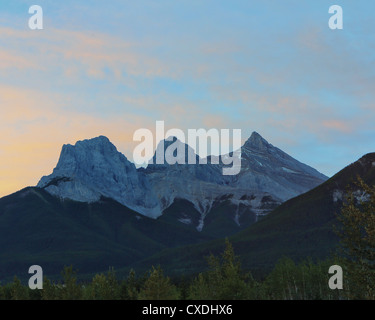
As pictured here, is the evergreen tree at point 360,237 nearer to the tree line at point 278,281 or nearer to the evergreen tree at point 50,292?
the tree line at point 278,281

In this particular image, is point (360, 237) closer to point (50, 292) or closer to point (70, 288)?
point (70, 288)

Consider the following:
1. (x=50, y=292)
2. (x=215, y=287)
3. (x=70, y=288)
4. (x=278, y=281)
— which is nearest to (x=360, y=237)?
(x=70, y=288)

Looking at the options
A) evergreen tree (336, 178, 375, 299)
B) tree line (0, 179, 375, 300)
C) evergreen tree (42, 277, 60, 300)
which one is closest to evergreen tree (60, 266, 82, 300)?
tree line (0, 179, 375, 300)

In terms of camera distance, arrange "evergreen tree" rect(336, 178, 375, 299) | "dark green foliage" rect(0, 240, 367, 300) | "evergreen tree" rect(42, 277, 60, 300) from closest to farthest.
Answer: "evergreen tree" rect(336, 178, 375, 299) < "dark green foliage" rect(0, 240, 367, 300) < "evergreen tree" rect(42, 277, 60, 300)

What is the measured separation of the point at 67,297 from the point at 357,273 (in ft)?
195

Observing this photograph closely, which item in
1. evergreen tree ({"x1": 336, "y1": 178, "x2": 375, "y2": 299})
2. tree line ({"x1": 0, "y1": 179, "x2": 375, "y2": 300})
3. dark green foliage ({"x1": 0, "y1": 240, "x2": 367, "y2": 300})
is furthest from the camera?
dark green foliage ({"x1": 0, "y1": 240, "x2": 367, "y2": 300})

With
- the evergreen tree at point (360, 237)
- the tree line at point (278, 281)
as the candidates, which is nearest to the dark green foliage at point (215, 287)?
the tree line at point (278, 281)

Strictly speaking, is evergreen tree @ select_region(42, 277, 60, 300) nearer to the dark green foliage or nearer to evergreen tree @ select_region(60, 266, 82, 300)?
the dark green foliage

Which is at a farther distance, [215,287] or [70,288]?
[215,287]

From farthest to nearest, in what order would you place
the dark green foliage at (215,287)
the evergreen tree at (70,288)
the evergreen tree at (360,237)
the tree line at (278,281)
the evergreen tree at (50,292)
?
the evergreen tree at (50,292) < the dark green foliage at (215,287) < the evergreen tree at (70,288) < the tree line at (278,281) < the evergreen tree at (360,237)

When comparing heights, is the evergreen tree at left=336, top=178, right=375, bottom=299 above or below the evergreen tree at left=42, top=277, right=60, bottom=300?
above
